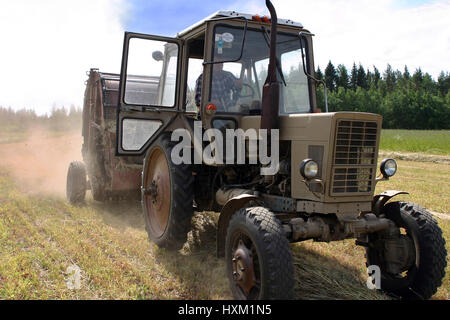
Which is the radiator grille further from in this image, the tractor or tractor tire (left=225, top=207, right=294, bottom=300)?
tractor tire (left=225, top=207, right=294, bottom=300)

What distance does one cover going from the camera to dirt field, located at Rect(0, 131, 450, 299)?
155 inches

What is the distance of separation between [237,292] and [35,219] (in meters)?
4.04

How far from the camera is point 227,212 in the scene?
400 cm

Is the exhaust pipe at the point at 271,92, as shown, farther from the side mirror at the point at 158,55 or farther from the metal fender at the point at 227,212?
the side mirror at the point at 158,55

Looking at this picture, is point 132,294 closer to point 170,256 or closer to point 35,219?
point 170,256

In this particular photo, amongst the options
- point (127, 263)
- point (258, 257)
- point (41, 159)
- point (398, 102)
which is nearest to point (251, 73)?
point (258, 257)

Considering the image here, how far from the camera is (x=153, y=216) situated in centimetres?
550

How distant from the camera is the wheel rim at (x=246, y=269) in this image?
3.49 m

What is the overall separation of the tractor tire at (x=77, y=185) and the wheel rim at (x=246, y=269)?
15.5 feet

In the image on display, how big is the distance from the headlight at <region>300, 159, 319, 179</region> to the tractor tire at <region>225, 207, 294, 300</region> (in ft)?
1.52

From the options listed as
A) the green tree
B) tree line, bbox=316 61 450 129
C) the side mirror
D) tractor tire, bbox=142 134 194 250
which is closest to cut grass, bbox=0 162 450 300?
tractor tire, bbox=142 134 194 250

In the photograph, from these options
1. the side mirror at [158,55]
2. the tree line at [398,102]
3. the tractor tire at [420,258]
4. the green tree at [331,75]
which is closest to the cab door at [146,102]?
the side mirror at [158,55]

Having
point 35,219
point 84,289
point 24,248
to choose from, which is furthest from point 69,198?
point 84,289
